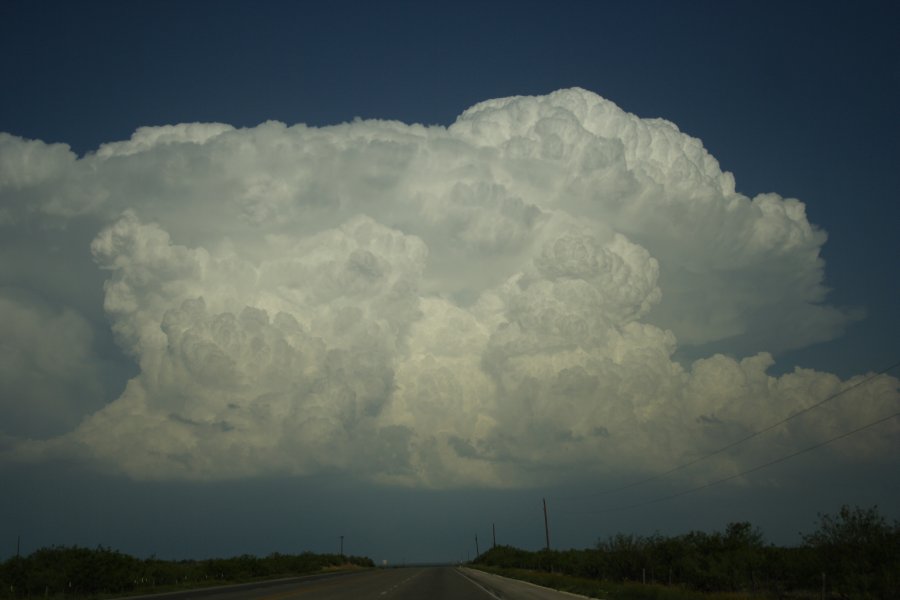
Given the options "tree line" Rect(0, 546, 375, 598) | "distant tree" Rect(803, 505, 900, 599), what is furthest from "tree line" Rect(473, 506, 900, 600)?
"tree line" Rect(0, 546, 375, 598)

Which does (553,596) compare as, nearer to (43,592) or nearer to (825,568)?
(825,568)

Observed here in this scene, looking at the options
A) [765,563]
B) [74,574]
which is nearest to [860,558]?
[765,563]

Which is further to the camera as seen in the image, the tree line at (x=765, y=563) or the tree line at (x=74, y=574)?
the tree line at (x=74, y=574)

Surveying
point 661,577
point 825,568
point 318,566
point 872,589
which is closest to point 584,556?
point 661,577

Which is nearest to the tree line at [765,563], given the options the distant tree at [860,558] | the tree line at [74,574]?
the distant tree at [860,558]

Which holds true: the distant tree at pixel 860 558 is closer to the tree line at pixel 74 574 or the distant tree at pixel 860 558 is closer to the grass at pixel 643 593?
the grass at pixel 643 593

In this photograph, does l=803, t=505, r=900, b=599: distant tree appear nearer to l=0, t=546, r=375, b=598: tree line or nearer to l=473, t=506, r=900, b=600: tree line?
l=473, t=506, r=900, b=600: tree line

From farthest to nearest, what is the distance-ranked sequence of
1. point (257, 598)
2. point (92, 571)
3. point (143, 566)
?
point (143, 566) → point (92, 571) → point (257, 598)

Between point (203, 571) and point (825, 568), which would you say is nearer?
point (825, 568)

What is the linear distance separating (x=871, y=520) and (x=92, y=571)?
145 ft

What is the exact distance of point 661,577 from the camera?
1871 inches

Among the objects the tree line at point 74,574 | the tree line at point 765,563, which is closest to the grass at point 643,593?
the tree line at point 765,563

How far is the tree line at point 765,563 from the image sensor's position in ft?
93.8

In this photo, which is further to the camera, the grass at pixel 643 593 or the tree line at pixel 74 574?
the tree line at pixel 74 574
